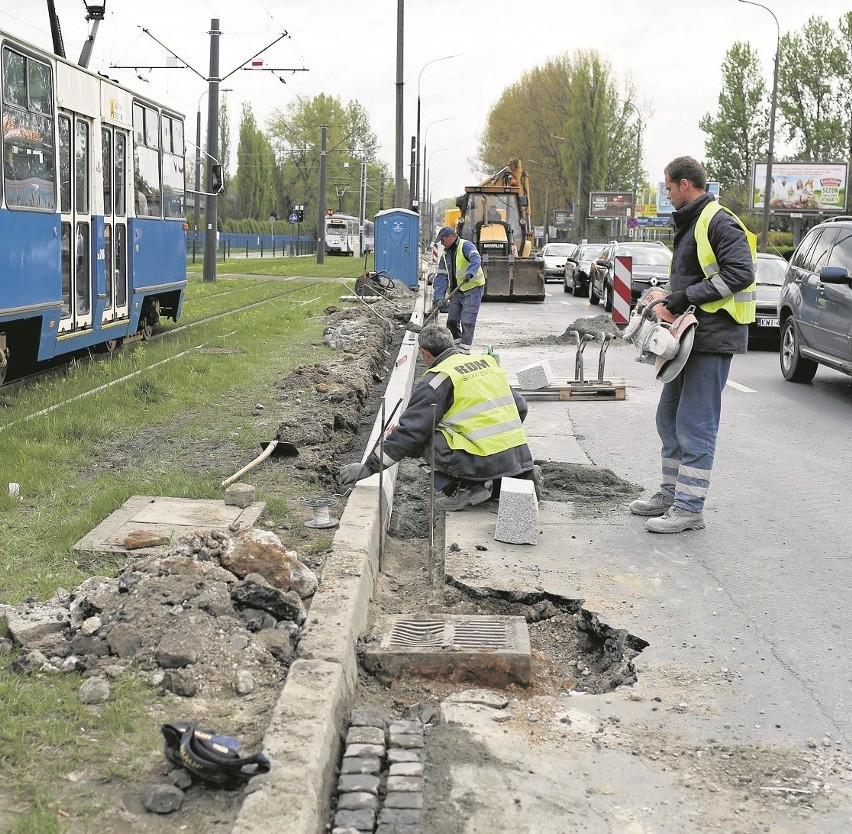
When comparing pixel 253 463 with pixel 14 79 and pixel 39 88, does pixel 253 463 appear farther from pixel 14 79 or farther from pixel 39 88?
pixel 39 88

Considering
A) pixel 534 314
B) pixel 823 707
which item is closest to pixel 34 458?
pixel 823 707

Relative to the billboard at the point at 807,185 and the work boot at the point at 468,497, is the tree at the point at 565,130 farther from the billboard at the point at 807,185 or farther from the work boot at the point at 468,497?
the work boot at the point at 468,497

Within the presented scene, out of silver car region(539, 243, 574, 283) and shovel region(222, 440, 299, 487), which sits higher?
silver car region(539, 243, 574, 283)

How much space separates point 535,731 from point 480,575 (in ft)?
6.11

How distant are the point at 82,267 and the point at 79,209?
2.14ft

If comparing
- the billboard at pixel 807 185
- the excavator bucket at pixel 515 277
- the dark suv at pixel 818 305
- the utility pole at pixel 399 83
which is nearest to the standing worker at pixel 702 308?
the dark suv at pixel 818 305

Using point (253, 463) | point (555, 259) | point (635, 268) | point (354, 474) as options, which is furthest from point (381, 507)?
point (555, 259)

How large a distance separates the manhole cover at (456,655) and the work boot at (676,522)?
216cm

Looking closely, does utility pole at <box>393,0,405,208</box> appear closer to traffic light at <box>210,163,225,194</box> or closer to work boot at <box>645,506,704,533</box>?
traffic light at <box>210,163,225,194</box>

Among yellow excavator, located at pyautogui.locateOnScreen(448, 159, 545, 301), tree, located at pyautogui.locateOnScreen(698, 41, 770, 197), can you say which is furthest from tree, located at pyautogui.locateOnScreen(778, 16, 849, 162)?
yellow excavator, located at pyautogui.locateOnScreen(448, 159, 545, 301)

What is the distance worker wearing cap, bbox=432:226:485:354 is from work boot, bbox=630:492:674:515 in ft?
24.3

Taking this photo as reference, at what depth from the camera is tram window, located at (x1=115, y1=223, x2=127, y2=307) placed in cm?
1433

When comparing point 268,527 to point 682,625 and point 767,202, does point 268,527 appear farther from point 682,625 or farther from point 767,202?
point 767,202

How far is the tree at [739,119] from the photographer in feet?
251
